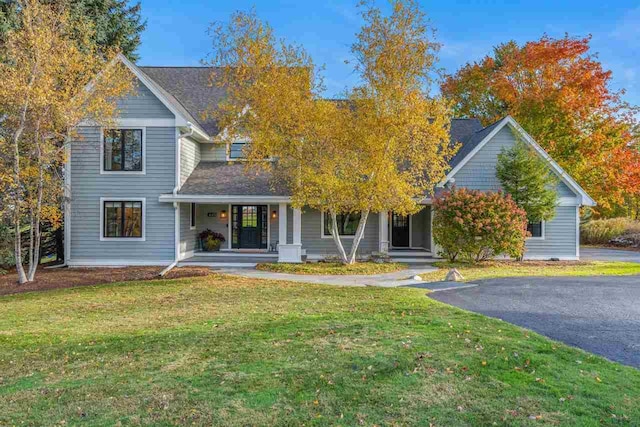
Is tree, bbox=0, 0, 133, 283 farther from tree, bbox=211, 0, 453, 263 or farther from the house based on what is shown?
tree, bbox=211, 0, 453, 263

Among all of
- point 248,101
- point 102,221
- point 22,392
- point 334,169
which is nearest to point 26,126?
point 102,221

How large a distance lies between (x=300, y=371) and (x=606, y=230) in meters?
27.7

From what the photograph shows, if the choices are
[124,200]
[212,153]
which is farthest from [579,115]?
[124,200]

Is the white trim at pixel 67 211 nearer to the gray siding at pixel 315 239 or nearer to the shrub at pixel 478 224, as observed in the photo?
the gray siding at pixel 315 239

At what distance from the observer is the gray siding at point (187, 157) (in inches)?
615

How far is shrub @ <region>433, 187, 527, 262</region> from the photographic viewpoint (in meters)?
14.2

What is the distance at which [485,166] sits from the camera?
54.4 ft

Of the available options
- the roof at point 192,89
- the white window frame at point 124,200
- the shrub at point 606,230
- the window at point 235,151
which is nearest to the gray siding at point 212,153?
the window at point 235,151

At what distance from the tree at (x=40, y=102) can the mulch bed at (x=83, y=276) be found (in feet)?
2.09

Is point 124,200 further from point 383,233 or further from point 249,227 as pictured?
point 383,233

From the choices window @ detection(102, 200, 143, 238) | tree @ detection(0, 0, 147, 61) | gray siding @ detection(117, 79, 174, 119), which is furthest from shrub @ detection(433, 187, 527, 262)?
tree @ detection(0, 0, 147, 61)

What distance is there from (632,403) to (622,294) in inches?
265

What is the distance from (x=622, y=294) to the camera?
9297mm

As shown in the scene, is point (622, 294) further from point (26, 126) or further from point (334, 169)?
point (26, 126)
